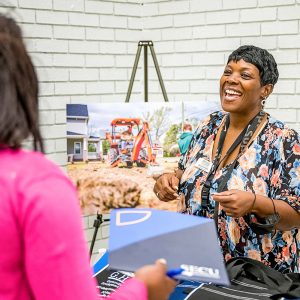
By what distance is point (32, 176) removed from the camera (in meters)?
0.72

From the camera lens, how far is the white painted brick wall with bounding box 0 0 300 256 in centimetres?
326

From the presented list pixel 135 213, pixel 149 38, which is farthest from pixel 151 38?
pixel 135 213

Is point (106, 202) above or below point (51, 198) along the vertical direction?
below

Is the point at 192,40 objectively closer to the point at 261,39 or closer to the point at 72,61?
the point at 261,39

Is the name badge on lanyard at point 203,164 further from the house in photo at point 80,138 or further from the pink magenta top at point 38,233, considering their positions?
the pink magenta top at point 38,233

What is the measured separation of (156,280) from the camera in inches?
34.8

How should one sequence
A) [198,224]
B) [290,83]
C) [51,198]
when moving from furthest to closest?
[290,83] < [198,224] < [51,198]

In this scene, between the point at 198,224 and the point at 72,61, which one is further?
the point at 72,61

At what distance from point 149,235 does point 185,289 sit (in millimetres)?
443

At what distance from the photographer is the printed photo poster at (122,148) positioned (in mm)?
3025

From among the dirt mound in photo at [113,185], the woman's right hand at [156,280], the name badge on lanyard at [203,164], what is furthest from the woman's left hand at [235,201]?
the dirt mound in photo at [113,185]

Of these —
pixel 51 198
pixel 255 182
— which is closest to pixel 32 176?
pixel 51 198

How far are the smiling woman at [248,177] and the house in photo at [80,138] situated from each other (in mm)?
1029

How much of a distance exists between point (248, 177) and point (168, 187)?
1.14ft
